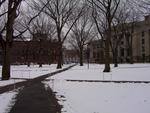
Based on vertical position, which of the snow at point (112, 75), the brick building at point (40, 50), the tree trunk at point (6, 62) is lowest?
the snow at point (112, 75)

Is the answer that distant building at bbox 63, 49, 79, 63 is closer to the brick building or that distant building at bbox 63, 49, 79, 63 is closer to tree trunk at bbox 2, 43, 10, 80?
the brick building

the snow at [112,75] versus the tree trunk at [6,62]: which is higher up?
the tree trunk at [6,62]

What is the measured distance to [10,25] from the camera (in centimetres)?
2556

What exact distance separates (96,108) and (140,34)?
94161 mm

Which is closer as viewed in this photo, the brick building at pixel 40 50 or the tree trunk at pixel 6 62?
the tree trunk at pixel 6 62

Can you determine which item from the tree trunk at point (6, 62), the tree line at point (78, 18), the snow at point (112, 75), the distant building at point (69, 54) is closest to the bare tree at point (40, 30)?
the tree line at point (78, 18)

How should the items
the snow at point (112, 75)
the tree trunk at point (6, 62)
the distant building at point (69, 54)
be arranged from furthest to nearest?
1. the distant building at point (69, 54)
2. the tree trunk at point (6, 62)
3. the snow at point (112, 75)

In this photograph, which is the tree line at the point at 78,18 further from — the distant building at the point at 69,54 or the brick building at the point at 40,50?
the distant building at the point at 69,54

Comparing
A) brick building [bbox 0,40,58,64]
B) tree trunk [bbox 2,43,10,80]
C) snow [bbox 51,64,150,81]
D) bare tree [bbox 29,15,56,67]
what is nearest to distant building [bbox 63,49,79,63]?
brick building [bbox 0,40,58,64]

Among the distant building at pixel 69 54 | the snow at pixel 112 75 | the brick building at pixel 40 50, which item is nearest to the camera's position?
the snow at pixel 112 75

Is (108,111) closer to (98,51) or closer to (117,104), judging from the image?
Result: (117,104)

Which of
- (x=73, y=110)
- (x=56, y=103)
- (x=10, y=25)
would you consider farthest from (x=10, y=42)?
(x=73, y=110)

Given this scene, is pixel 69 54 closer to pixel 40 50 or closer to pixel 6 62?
pixel 40 50

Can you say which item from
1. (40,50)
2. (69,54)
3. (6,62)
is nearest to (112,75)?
(6,62)
